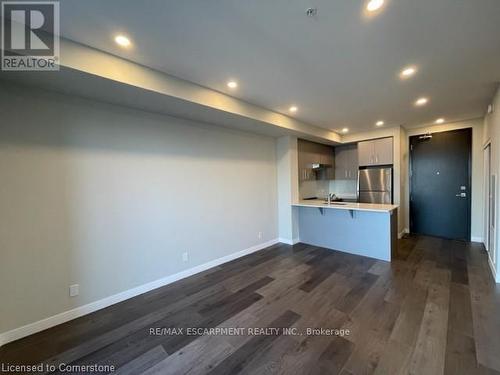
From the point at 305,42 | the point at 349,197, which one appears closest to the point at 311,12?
the point at 305,42

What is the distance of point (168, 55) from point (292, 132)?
2.96 metres

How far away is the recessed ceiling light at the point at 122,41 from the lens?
74.2 inches

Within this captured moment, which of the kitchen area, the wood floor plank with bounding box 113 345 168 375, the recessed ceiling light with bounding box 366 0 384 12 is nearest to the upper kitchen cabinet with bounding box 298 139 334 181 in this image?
the kitchen area

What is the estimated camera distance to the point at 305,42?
6.51ft

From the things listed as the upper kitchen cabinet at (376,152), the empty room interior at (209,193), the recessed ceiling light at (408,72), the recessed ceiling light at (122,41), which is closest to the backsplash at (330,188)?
the upper kitchen cabinet at (376,152)

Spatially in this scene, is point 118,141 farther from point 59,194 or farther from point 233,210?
point 233,210

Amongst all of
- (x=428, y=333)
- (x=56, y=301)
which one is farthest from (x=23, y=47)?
(x=428, y=333)

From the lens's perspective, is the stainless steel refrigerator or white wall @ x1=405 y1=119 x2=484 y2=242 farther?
the stainless steel refrigerator

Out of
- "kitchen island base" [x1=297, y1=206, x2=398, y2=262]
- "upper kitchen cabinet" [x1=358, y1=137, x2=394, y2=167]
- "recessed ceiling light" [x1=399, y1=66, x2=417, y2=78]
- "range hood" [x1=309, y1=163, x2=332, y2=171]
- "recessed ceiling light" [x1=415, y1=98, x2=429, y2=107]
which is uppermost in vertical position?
"recessed ceiling light" [x1=415, y1=98, x2=429, y2=107]

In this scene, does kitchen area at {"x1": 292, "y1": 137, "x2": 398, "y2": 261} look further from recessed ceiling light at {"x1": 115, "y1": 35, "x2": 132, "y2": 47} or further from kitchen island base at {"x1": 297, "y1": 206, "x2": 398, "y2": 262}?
recessed ceiling light at {"x1": 115, "y1": 35, "x2": 132, "y2": 47}

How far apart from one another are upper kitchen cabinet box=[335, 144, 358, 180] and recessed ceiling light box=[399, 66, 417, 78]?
3.64 metres

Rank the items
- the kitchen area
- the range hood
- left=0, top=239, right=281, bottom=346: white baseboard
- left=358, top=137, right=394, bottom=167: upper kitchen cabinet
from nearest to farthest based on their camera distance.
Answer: left=0, top=239, right=281, bottom=346: white baseboard → the kitchen area → left=358, top=137, right=394, bottom=167: upper kitchen cabinet → the range hood

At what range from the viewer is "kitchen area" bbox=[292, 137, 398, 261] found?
3.96 meters
